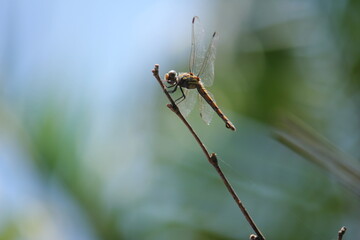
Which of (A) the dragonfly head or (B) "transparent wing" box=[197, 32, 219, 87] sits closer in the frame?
(A) the dragonfly head

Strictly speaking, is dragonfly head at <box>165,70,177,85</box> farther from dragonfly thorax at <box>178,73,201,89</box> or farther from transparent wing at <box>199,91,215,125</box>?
transparent wing at <box>199,91,215,125</box>

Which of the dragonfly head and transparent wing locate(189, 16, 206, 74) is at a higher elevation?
transparent wing locate(189, 16, 206, 74)

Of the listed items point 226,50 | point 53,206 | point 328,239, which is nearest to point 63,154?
point 53,206

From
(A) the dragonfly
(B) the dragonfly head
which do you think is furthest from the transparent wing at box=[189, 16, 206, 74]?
(B) the dragonfly head

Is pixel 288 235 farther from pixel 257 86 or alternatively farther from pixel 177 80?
pixel 177 80

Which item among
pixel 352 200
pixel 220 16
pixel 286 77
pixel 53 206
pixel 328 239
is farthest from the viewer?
pixel 220 16

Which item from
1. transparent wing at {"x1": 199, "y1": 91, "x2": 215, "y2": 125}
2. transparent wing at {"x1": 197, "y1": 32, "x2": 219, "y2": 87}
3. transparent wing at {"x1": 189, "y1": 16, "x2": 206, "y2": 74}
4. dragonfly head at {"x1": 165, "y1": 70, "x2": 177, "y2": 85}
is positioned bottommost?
transparent wing at {"x1": 199, "y1": 91, "x2": 215, "y2": 125}

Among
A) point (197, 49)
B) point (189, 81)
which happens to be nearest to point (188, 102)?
point (189, 81)
